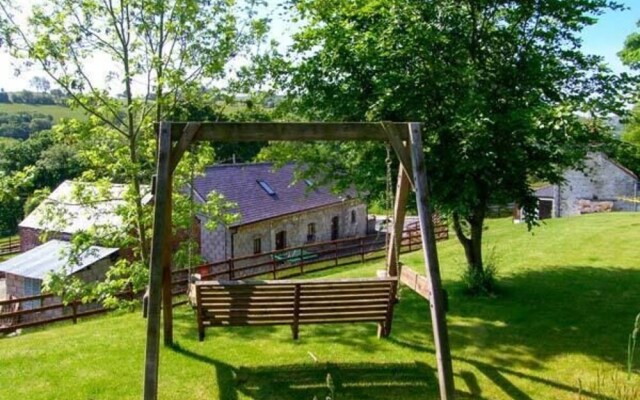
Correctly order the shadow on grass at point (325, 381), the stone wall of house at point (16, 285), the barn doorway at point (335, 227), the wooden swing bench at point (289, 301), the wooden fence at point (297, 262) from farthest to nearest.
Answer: the barn doorway at point (335, 227)
the stone wall of house at point (16, 285)
the wooden fence at point (297, 262)
the wooden swing bench at point (289, 301)
the shadow on grass at point (325, 381)

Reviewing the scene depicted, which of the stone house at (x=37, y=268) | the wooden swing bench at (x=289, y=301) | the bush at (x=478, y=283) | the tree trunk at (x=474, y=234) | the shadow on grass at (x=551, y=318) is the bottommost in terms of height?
the stone house at (x=37, y=268)

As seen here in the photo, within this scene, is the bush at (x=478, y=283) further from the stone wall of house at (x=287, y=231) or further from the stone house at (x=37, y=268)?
the stone house at (x=37, y=268)

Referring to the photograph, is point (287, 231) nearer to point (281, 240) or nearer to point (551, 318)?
point (281, 240)

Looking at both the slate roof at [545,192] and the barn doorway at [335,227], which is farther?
the slate roof at [545,192]

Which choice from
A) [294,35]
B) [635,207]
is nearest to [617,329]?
[294,35]

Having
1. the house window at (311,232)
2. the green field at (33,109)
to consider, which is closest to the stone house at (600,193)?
the house window at (311,232)

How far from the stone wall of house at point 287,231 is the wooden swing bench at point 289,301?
15.9 m

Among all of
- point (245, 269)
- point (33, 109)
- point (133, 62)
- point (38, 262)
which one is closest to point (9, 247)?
point (38, 262)

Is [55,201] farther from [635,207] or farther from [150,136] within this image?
[635,207]

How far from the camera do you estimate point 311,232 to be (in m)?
28.0

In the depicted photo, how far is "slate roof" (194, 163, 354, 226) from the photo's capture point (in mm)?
23234

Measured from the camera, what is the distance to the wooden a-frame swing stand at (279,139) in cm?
489

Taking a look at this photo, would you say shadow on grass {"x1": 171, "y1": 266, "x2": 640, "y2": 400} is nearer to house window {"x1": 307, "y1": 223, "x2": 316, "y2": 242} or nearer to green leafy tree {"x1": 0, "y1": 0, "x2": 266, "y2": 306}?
green leafy tree {"x1": 0, "y1": 0, "x2": 266, "y2": 306}

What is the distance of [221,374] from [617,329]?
5.63 m
